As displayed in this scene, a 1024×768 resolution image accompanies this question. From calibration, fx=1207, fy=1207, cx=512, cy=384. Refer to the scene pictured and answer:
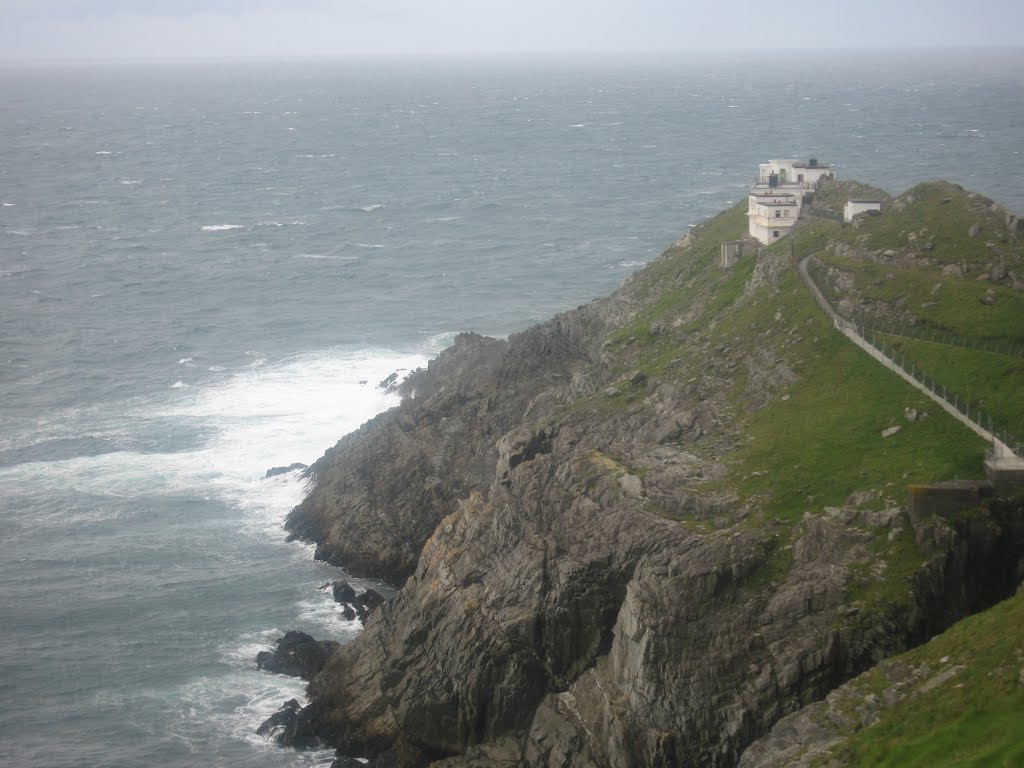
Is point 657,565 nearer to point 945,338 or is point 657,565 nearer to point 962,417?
point 962,417

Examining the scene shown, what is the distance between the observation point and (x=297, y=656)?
61.6 meters

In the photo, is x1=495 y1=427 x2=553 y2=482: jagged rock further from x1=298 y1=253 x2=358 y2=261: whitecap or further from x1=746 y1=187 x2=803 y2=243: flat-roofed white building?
x1=298 y1=253 x2=358 y2=261: whitecap

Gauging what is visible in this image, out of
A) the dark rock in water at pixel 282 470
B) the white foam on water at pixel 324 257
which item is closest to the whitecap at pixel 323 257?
the white foam on water at pixel 324 257

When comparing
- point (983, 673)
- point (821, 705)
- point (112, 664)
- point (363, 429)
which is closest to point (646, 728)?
point (821, 705)

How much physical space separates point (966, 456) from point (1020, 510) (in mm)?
3748

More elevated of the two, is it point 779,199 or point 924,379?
point 779,199

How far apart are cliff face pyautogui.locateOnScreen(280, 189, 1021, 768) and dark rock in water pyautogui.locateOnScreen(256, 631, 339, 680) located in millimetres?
1645

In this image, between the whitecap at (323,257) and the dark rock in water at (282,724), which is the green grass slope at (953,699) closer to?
the dark rock in water at (282,724)

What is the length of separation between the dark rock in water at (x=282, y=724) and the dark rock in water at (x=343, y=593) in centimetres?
1086

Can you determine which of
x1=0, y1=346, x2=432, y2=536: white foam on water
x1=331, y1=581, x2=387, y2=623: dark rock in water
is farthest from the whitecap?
x1=331, y1=581, x2=387, y2=623: dark rock in water

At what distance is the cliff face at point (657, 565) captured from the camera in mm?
44250

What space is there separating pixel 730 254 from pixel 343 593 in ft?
110

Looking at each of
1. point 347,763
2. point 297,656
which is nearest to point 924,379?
point 347,763

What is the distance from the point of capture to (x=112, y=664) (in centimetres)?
6288
